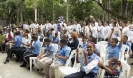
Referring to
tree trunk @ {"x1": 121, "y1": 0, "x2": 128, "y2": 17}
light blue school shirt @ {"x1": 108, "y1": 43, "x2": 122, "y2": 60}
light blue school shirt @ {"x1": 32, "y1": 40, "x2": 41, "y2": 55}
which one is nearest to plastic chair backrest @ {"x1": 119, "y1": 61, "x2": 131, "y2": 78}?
light blue school shirt @ {"x1": 108, "y1": 43, "x2": 122, "y2": 60}

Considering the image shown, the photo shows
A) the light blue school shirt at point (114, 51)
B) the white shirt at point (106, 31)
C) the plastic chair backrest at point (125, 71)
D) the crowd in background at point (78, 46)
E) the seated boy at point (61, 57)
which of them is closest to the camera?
the plastic chair backrest at point (125, 71)

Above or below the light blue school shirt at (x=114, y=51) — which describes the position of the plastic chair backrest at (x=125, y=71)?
below

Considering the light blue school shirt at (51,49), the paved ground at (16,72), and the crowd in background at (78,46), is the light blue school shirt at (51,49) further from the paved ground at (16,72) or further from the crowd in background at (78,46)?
the paved ground at (16,72)

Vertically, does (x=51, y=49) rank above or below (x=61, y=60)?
above

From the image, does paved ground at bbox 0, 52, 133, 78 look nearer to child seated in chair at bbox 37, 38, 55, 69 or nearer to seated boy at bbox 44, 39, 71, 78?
child seated in chair at bbox 37, 38, 55, 69

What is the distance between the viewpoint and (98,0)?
20.6 meters

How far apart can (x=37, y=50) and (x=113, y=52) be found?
320 cm

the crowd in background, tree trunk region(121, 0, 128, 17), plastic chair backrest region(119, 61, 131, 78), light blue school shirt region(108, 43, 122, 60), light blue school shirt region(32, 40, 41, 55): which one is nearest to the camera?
plastic chair backrest region(119, 61, 131, 78)

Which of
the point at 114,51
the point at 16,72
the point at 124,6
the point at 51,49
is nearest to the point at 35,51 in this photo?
the point at 16,72

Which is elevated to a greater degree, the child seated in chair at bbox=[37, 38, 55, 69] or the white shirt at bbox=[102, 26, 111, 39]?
the white shirt at bbox=[102, 26, 111, 39]

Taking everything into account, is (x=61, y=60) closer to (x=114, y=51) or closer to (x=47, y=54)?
(x=47, y=54)

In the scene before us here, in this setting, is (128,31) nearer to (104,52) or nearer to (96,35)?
(104,52)

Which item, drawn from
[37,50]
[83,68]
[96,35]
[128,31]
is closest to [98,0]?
[96,35]

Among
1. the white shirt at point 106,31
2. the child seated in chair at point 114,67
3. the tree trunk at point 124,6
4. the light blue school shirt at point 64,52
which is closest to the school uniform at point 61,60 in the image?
the light blue school shirt at point 64,52
